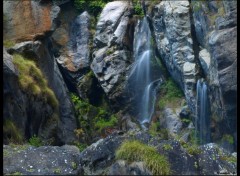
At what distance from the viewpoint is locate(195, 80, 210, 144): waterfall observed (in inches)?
789

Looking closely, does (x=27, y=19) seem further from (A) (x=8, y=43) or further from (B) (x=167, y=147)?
(B) (x=167, y=147)

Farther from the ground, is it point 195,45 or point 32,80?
point 195,45

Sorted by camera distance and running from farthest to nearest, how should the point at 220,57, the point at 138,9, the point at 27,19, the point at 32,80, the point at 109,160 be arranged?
1. the point at 138,9
2. the point at 220,57
3. the point at 27,19
4. the point at 32,80
5. the point at 109,160

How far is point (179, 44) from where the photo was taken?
2117 cm

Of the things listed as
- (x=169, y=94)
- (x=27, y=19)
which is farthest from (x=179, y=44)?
(x=27, y=19)

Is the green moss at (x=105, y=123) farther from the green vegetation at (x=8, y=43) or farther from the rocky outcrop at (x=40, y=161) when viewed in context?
the rocky outcrop at (x=40, y=161)

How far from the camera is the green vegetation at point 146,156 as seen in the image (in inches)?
386

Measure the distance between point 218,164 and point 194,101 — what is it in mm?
10250

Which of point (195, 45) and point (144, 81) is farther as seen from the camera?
point (144, 81)

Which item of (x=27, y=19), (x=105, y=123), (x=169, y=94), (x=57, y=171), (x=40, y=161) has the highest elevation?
(x=27, y=19)

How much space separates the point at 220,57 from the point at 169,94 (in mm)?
5280

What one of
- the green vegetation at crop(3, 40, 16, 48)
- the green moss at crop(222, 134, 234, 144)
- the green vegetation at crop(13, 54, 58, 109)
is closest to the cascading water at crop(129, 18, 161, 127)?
the green moss at crop(222, 134, 234, 144)

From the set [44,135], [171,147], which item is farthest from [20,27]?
[171,147]

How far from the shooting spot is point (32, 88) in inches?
582
